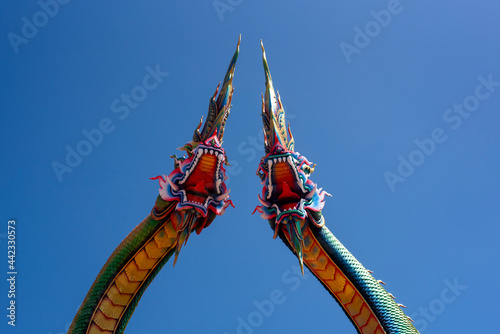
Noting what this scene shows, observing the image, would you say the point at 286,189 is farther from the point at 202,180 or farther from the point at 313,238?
the point at 202,180

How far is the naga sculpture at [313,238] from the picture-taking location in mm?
9422

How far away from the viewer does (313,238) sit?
32.5 ft

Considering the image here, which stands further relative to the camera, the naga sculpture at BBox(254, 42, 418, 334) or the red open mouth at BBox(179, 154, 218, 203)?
the red open mouth at BBox(179, 154, 218, 203)

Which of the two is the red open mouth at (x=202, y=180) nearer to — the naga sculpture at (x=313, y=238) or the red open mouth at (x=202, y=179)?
the red open mouth at (x=202, y=179)

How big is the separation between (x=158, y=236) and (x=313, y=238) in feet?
9.98

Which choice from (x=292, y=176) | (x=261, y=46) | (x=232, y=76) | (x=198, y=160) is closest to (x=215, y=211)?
(x=198, y=160)

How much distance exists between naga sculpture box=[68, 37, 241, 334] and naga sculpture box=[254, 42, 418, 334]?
1.02m

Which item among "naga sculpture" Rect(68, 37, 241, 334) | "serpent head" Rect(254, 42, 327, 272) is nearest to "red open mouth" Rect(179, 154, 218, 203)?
"naga sculpture" Rect(68, 37, 241, 334)

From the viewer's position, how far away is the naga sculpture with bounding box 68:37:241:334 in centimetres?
980

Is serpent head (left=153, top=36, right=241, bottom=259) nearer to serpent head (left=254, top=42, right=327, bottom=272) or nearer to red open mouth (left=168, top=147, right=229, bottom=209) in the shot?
red open mouth (left=168, top=147, right=229, bottom=209)

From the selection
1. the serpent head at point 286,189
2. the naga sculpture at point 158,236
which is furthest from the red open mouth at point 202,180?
the serpent head at point 286,189

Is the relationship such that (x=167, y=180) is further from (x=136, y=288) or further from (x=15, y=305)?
(x=15, y=305)

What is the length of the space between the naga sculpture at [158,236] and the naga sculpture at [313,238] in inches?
40.0

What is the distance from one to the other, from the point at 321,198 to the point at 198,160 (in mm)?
2564
